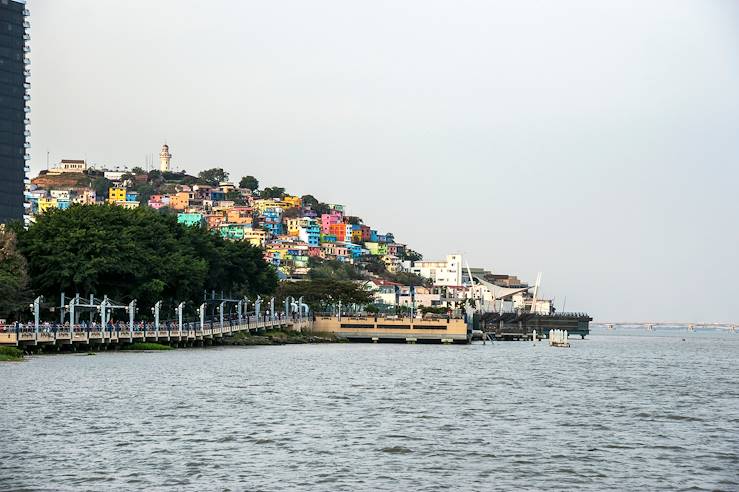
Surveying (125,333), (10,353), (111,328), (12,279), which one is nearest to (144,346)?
(125,333)

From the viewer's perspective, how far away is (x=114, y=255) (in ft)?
373

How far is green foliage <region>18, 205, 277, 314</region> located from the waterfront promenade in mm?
4025

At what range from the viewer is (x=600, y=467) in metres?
39.1

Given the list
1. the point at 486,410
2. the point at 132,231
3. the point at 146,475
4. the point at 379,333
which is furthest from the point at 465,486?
the point at 379,333

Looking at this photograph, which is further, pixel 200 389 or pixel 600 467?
pixel 200 389

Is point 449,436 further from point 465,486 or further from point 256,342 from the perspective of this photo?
point 256,342

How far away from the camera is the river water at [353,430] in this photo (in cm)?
3641

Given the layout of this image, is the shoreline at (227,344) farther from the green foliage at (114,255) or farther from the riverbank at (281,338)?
the green foliage at (114,255)

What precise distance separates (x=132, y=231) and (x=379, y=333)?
58.6 m

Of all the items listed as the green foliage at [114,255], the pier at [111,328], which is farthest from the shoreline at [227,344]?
the green foliage at [114,255]

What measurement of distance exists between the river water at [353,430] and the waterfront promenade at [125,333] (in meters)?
9.68

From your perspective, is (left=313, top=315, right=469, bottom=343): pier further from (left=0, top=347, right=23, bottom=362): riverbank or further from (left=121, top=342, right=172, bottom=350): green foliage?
(left=0, top=347, right=23, bottom=362): riverbank

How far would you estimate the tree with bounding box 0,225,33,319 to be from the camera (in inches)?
3863

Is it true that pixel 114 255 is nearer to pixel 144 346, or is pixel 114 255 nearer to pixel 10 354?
pixel 144 346
